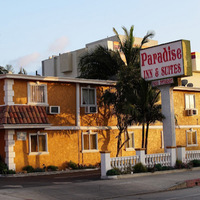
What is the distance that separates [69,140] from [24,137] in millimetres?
3244

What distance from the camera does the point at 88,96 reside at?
91.9 feet

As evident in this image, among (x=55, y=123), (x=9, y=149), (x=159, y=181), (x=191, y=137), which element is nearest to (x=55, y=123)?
(x=55, y=123)

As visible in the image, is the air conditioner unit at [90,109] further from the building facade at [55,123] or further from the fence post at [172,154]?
the fence post at [172,154]

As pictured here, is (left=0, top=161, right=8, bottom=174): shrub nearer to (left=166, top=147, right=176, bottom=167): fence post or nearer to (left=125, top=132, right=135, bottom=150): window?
(left=166, top=147, right=176, bottom=167): fence post

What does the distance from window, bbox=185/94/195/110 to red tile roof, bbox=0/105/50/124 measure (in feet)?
42.3

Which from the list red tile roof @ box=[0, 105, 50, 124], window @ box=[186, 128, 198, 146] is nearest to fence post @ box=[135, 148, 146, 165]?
red tile roof @ box=[0, 105, 50, 124]

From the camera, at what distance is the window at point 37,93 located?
2538 centimetres

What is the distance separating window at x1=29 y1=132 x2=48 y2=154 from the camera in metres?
25.1

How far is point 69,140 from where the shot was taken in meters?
26.8

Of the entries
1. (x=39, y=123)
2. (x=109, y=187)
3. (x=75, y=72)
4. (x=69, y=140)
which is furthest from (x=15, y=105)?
(x=75, y=72)

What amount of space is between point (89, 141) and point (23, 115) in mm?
5563

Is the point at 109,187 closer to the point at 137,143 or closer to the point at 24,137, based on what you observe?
the point at 24,137

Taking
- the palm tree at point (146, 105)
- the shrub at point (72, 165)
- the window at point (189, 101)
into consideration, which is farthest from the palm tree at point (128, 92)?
the window at point (189, 101)

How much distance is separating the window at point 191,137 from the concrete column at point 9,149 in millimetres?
14909
